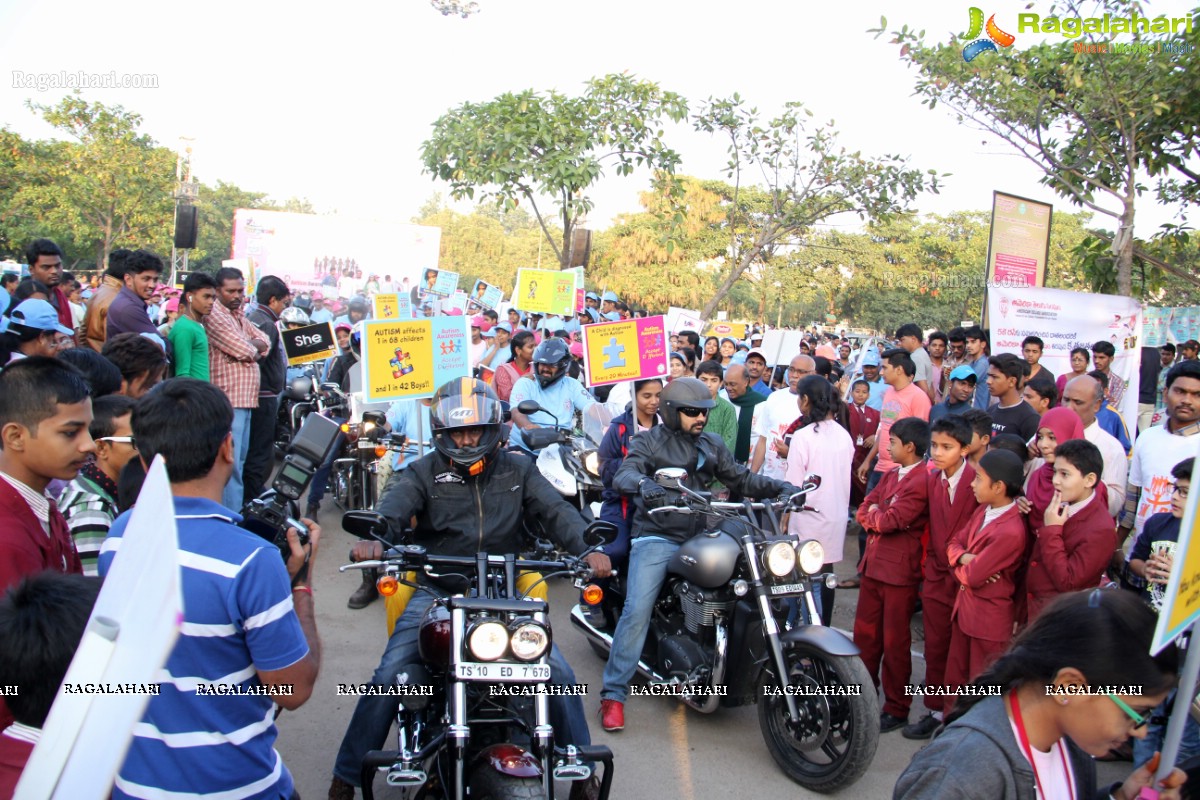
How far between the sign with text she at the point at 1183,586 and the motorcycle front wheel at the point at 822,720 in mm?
2279

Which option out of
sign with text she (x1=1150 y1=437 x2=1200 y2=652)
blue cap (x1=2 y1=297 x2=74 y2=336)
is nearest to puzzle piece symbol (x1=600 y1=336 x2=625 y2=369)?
blue cap (x1=2 y1=297 x2=74 y2=336)

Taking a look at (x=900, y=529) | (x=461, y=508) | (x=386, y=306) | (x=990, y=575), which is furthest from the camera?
(x=386, y=306)

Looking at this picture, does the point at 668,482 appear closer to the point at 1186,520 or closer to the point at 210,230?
the point at 1186,520

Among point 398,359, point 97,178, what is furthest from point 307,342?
point 97,178

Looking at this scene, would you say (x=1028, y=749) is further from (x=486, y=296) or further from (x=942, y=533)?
(x=486, y=296)

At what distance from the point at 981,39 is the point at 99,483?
418 inches

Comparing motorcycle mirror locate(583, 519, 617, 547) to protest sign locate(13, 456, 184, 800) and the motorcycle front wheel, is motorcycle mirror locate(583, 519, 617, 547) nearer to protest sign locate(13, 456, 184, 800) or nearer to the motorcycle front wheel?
the motorcycle front wheel

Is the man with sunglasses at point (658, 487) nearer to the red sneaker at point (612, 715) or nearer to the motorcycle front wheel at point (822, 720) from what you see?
the red sneaker at point (612, 715)

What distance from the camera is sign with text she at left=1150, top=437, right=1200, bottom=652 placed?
6.08 feet

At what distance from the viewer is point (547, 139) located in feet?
37.6

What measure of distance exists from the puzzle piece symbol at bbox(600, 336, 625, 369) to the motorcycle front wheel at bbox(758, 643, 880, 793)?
3309mm

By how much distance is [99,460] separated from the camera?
370 centimetres

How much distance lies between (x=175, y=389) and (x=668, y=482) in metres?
2.71

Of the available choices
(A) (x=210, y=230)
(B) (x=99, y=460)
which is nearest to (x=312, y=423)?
(B) (x=99, y=460)
